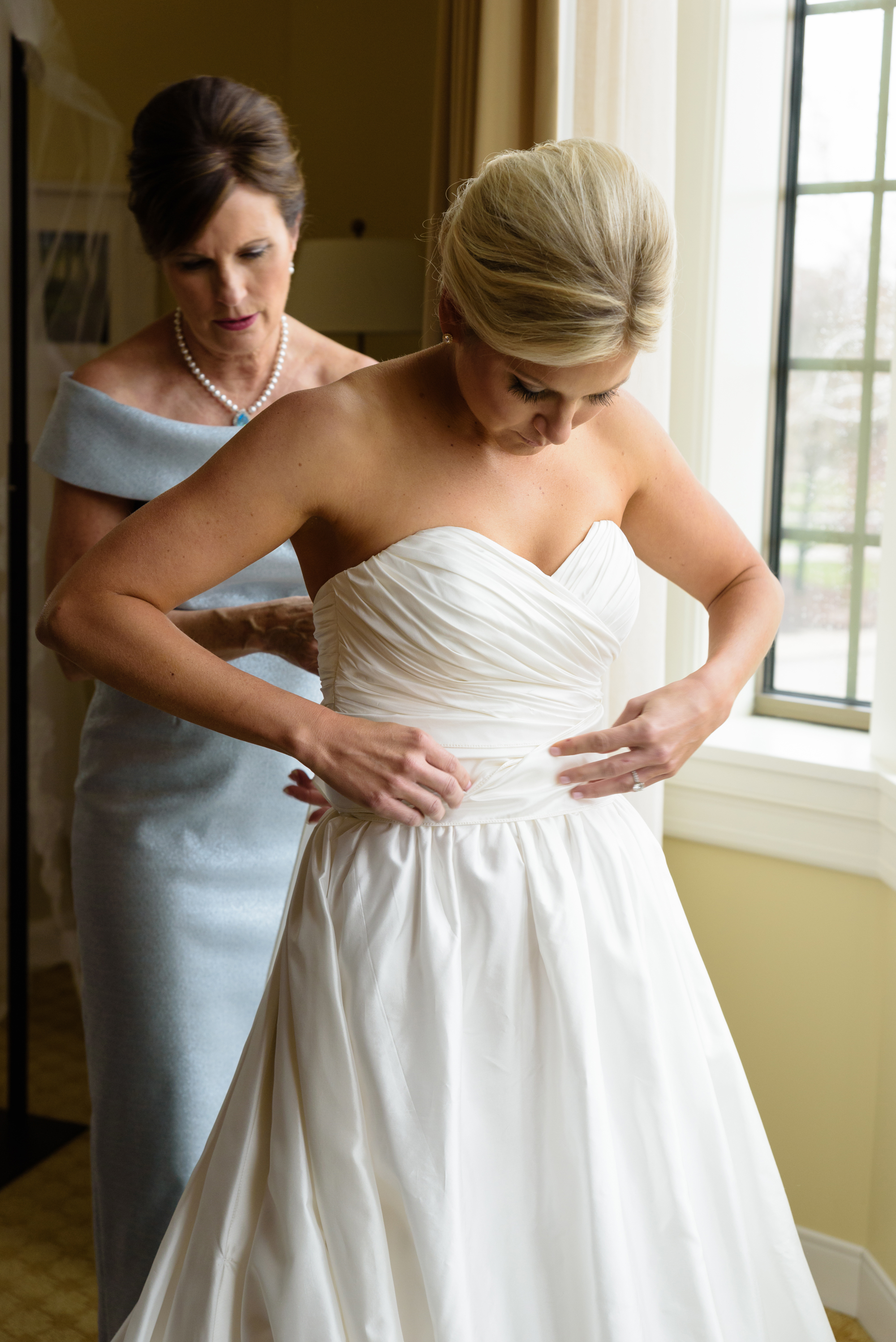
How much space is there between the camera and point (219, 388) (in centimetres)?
205

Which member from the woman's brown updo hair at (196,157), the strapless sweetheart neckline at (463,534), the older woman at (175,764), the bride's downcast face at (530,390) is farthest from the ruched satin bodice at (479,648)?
the woman's brown updo hair at (196,157)

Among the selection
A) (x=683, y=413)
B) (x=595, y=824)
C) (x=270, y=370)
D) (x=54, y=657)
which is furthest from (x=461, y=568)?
(x=54, y=657)

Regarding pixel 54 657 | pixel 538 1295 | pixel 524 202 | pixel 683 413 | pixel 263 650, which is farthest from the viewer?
pixel 54 657

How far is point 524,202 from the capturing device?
1.17 meters

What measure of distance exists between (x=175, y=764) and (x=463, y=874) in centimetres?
87

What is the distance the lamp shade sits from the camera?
9.61ft

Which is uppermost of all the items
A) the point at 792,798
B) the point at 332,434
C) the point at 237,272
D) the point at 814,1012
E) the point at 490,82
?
the point at 490,82

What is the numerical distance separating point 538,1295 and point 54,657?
2426 millimetres

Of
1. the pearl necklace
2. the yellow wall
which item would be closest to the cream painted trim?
the yellow wall

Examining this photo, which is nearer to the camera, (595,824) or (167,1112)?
(595,824)

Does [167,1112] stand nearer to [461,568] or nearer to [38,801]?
[461,568]

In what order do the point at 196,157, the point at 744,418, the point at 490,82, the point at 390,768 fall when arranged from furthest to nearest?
the point at 744,418 → the point at 490,82 → the point at 196,157 → the point at 390,768

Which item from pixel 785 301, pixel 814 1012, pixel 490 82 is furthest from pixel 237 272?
pixel 814 1012

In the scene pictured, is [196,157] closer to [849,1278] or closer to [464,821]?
[464,821]
